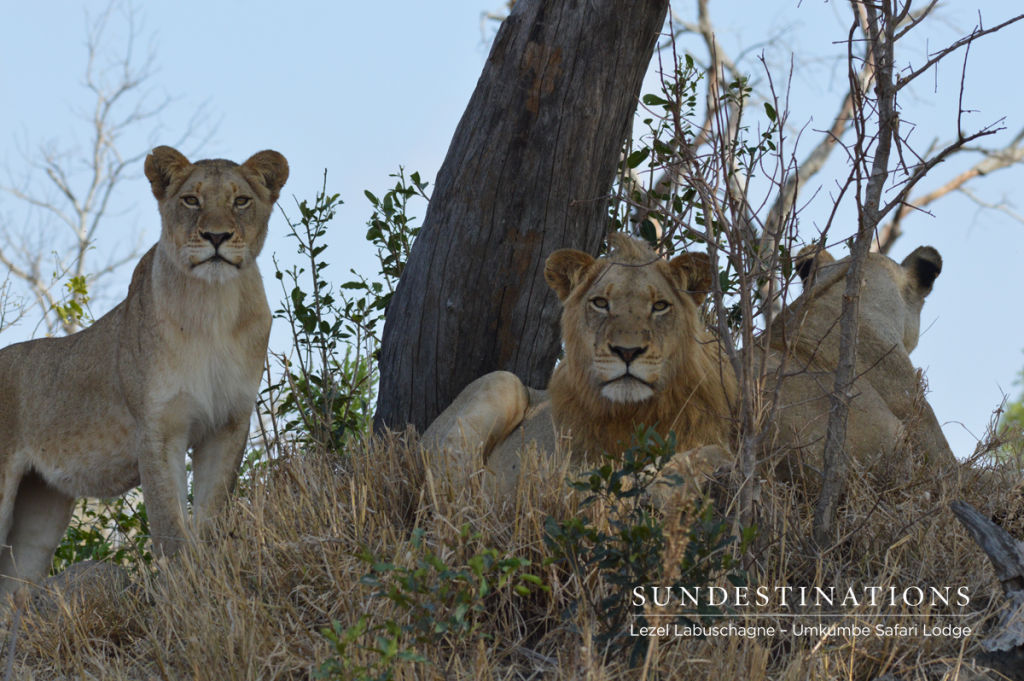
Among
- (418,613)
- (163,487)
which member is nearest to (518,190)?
(163,487)

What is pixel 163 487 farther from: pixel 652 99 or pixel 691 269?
pixel 652 99

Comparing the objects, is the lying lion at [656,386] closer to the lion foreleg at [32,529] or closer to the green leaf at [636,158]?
the green leaf at [636,158]

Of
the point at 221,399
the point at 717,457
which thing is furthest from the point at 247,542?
the point at 717,457

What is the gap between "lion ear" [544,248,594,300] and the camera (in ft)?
14.4

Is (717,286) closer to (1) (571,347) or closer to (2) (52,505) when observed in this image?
(1) (571,347)

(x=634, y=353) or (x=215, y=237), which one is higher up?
(x=215, y=237)

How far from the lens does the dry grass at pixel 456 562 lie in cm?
324

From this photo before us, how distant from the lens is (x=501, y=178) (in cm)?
523

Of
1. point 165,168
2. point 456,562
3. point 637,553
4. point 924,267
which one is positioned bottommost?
point 456,562

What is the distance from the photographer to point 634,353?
3.90m

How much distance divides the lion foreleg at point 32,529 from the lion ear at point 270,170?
201cm

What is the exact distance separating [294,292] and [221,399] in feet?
4.97

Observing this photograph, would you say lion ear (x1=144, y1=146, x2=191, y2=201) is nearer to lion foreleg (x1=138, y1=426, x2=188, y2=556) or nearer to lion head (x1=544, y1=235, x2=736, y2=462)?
lion foreleg (x1=138, y1=426, x2=188, y2=556)

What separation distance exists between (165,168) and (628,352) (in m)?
2.27
